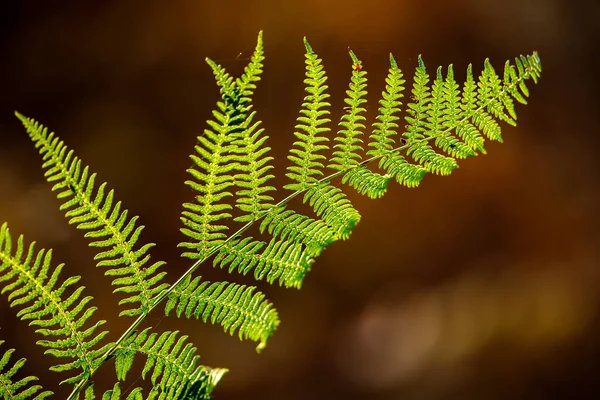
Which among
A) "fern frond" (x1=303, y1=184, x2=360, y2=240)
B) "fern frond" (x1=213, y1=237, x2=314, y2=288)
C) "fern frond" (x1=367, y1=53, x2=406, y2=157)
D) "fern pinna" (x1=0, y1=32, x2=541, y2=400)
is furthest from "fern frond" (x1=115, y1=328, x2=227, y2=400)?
"fern frond" (x1=367, y1=53, x2=406, y2=157)

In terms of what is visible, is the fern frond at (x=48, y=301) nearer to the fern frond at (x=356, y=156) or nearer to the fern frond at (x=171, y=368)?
the fern frond at (x=171, y=368)

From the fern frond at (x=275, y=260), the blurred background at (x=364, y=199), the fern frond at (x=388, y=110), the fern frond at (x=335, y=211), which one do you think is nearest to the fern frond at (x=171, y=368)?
the fern frond at (x=275, y=260)

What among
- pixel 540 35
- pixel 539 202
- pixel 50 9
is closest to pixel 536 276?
pixel 539 202

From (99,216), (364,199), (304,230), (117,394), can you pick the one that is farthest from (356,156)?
(364,199)

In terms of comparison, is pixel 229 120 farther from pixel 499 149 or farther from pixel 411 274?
pixel 499 149

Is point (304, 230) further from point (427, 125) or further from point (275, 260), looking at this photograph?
point (427, 125)
